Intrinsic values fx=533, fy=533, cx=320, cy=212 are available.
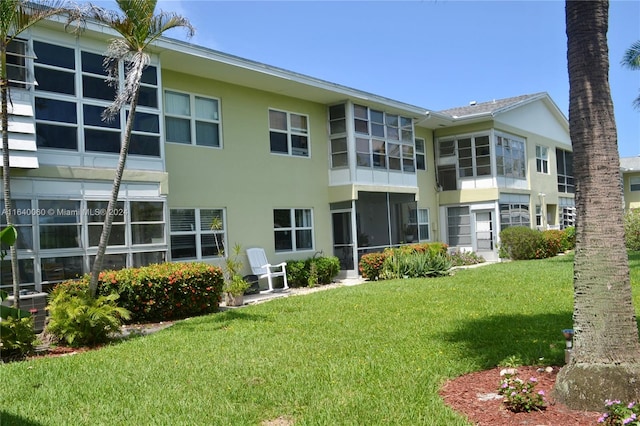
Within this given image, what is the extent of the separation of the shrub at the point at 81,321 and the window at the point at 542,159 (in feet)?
79.8

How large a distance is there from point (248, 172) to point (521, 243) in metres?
12.0

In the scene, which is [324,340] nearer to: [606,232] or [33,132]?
[606,232]

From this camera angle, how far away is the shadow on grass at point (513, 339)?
6.33m

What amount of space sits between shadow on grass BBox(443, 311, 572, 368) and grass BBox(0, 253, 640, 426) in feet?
0.05

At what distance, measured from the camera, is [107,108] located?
37.2 ft

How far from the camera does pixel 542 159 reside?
28344 mm

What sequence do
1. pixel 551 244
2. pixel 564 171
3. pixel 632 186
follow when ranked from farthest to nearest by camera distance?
pixel 632 186 < pixel 564 171 < pixel 551 244

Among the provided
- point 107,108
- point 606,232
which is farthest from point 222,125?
point 606,232

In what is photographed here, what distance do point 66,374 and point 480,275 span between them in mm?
11862

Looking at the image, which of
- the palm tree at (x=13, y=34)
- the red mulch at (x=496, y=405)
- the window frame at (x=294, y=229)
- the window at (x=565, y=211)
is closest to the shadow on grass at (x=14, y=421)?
the palm tree at (x=13, y=34)

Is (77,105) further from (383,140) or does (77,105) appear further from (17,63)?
(383,140)

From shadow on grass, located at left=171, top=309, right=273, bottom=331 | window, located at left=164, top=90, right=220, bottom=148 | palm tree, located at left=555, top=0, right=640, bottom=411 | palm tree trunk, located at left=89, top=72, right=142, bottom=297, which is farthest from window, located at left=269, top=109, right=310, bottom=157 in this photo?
palm tree, located at left=555, top=0, right=640, bottom=411

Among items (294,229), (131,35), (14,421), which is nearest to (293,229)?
(294,229)

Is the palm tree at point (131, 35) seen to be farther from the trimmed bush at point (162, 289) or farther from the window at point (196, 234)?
the window at point (196, 234)
